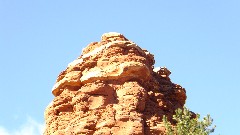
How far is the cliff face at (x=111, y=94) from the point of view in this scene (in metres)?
42.2

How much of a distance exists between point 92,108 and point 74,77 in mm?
5037

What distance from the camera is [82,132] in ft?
137

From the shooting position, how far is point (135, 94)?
44.2m

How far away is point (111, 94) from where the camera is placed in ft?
147

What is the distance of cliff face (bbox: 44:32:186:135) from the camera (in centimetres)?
4225

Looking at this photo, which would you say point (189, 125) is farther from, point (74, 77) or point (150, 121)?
point (74, 77)

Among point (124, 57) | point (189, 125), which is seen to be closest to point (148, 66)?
point (124, 57)

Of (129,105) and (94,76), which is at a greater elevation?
(94,76)

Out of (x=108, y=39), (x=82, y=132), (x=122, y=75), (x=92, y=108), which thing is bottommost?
(x=82, y=132)

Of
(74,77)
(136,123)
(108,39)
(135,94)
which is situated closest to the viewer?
(136,123)

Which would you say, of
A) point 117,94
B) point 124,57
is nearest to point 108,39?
point 124,57

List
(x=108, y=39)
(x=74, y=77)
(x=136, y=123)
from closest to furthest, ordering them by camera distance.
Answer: (x=136, y=123) < (x=74, y=77) < (x=108, y=39)

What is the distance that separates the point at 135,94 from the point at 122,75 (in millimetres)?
2446

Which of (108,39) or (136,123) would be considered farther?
(108,39)
